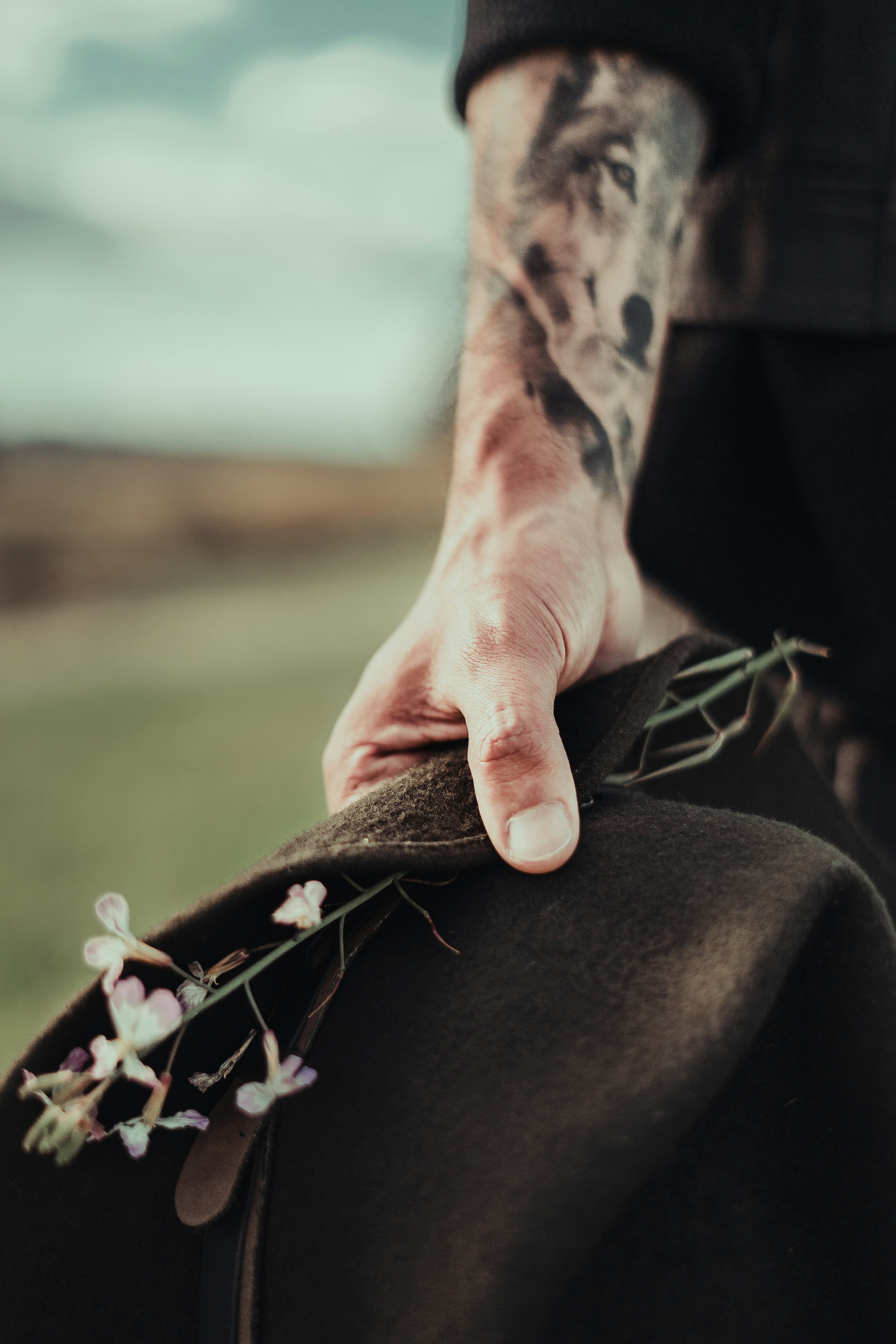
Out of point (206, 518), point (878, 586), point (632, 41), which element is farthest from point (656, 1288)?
point (206, 518)

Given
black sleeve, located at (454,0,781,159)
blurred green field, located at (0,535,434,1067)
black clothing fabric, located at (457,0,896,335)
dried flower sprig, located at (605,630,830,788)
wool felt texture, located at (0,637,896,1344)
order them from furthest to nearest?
blurred green field, located at (0,535,434,1067) < black clothing fabric, located at (457,0,896,335) < black sleeve, located at (454,0,781,159) < dried flower sprig, located at (605,630,830,788) < wool felt texture, located at (0,637,896,1344)

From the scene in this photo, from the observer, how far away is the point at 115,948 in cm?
46

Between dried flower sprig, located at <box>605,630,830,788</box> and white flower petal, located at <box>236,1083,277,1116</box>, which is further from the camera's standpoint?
dried flower sprig, located at <box>605,630,830,788</box>

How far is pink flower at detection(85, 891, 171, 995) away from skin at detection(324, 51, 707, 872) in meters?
0.32

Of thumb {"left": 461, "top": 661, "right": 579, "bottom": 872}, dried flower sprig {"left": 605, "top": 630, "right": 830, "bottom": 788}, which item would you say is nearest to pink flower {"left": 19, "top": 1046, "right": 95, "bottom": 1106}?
thumb {"left": 461, "top": 661, "right": 579, "bottom": 872}

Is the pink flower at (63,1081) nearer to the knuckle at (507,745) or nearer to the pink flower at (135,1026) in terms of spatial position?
the pink flower at (135,1026)

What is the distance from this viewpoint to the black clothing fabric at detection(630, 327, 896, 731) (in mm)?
1041

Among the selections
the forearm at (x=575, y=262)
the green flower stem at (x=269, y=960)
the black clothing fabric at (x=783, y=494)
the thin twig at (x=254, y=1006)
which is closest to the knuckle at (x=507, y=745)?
the green flower stem at (x=269, y=960)

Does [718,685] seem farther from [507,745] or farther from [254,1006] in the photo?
[254,1006]

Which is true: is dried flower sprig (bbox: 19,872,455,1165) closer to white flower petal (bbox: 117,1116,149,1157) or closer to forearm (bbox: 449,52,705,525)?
white flower petal (bbox: 117,1116,149,1157)

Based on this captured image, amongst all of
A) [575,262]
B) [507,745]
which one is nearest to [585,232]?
[575,262]

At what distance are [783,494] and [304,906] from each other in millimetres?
906

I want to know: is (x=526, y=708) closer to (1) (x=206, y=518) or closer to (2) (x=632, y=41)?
(2) (x=632, y=41)

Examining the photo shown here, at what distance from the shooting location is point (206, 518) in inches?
418
